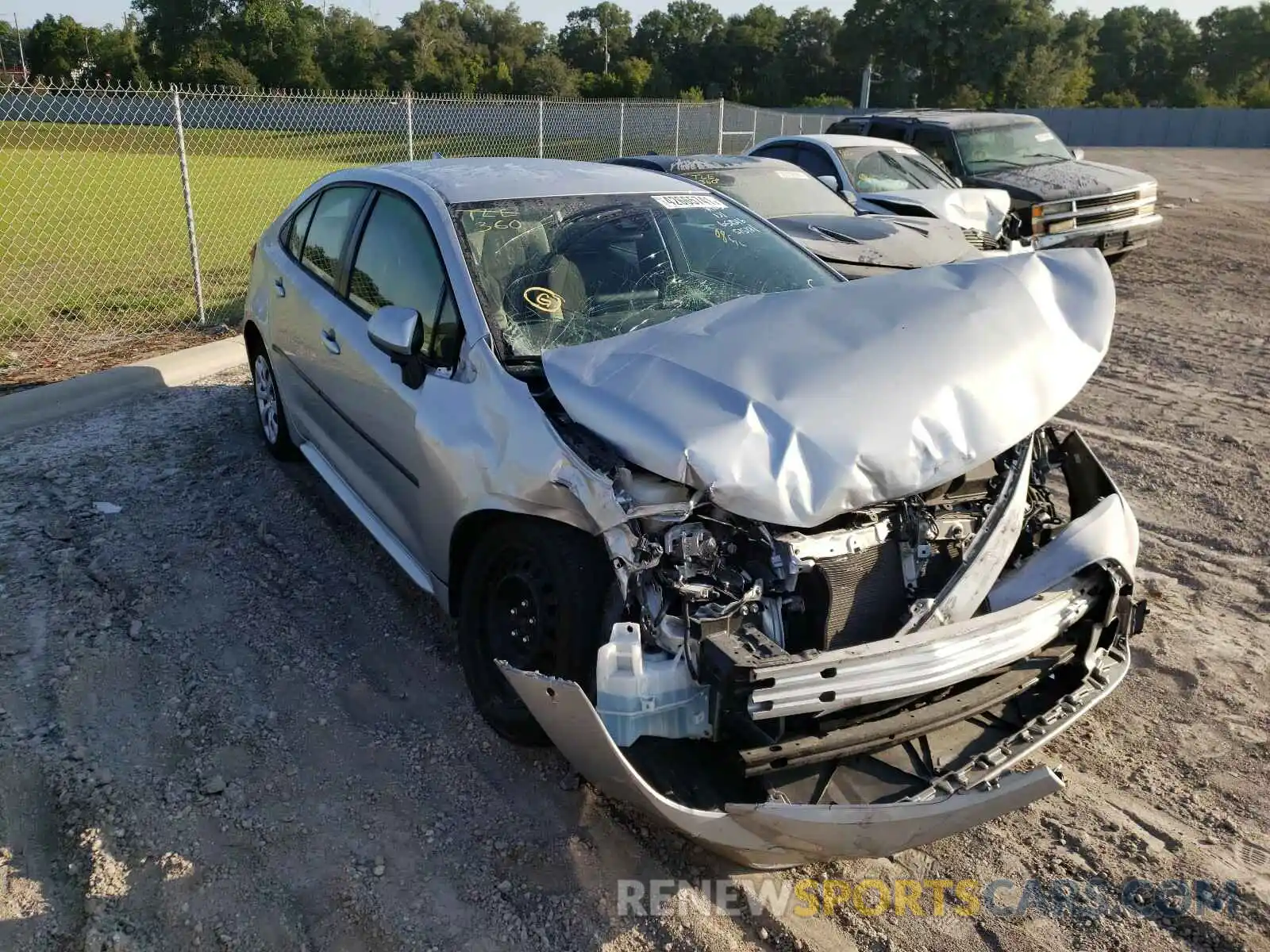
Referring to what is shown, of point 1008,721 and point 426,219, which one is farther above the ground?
point 426,219

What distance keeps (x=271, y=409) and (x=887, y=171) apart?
281 inches

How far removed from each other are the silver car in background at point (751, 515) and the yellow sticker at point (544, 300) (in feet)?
0.05

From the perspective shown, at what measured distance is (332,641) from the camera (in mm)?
4004

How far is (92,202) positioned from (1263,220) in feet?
67.1

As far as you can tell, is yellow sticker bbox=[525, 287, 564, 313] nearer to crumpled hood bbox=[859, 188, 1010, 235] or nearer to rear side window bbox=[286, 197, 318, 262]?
rear side window bbox=[286, 197, 318, 262]

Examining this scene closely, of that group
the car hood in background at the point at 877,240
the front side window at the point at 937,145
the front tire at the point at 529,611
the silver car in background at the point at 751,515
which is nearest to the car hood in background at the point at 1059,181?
the front side window at the point at 937,145

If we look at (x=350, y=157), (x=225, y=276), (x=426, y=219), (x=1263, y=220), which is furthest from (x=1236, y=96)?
(x=426, y=219)

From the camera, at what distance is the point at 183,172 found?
27.3 feet

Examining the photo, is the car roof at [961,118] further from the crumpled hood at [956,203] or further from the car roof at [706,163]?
the car roof at [706,163]

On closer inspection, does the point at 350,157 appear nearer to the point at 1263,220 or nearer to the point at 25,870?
the point at 1263,220

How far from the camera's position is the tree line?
5244cm

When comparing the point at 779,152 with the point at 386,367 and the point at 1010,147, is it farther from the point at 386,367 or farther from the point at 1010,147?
the point at 386,367

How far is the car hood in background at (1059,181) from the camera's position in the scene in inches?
424

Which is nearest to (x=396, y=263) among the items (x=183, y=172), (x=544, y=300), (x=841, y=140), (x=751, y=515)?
(x=544, y=300)
